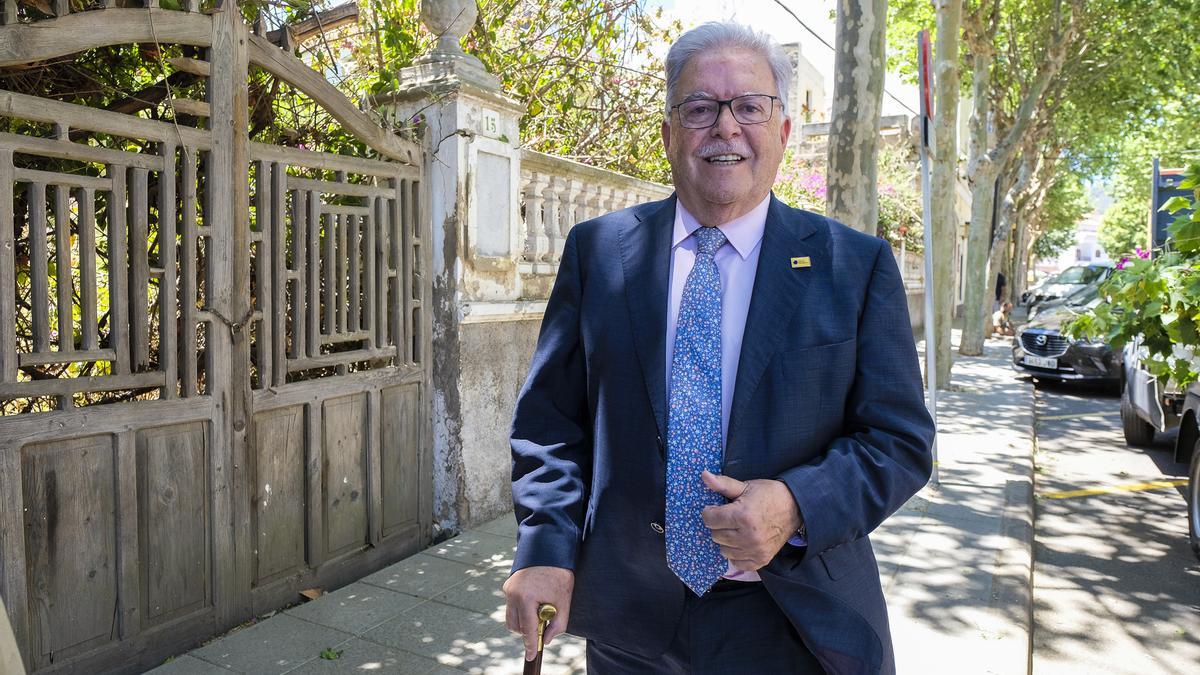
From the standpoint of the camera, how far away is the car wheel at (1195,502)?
6.03 meters

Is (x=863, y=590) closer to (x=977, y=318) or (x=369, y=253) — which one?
(x=369, y=253)

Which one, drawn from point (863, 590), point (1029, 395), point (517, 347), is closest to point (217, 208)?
point (517, 347)

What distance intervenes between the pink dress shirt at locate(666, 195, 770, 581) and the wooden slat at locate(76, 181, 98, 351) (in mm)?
2559

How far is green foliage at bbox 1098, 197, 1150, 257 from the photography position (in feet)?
171

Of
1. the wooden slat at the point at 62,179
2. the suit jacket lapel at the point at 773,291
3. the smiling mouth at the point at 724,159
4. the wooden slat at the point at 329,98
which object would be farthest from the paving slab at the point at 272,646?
the smiling mouth at the point at 724,159

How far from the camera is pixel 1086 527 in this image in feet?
22.7

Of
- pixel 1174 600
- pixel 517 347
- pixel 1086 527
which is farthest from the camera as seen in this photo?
pixel 1086 527

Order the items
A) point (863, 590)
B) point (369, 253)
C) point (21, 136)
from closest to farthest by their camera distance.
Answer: point (863, 590)
point (21, 136)
point (369, 253)

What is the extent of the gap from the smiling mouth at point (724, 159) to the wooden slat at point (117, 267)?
8.85 ft

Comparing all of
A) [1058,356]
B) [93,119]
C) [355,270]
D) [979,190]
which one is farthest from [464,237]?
[979,190]

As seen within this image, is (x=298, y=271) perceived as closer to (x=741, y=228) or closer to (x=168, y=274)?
(x=168, y=274)

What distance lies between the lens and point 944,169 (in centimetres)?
1402

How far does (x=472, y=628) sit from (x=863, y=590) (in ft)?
9.11

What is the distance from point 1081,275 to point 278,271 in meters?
20.5
